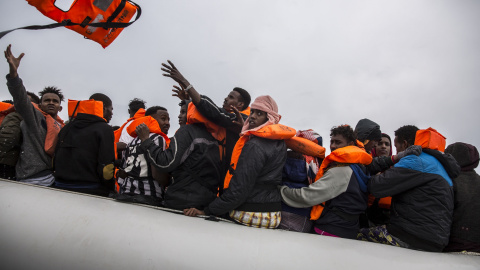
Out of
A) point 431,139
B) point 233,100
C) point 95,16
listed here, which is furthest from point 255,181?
point 95,16

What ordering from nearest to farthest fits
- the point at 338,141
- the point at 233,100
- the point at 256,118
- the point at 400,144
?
1. the point at 256,118
2. the point at 338,141
3. the point at 400,144
4. the point at 233,100

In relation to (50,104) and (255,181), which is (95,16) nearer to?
(50,104)

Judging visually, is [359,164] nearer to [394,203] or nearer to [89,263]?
[394,203]

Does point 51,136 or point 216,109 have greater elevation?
point 216,109

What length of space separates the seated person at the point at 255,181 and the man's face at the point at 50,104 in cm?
226

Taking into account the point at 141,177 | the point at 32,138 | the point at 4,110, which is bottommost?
the point at 141,177

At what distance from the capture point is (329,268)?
233cm

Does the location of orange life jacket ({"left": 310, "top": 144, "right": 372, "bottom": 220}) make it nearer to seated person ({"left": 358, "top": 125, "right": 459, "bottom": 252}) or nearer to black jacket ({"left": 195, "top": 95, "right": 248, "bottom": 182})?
seated person ({"left": 358, "top": 125, "right": 459, "bottom": 252})

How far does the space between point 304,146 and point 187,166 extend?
1146 mm

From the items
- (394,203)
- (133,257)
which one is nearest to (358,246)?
(394,203)

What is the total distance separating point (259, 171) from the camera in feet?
8.82

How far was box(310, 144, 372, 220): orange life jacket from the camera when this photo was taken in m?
2.79

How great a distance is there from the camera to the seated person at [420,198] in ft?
8.93

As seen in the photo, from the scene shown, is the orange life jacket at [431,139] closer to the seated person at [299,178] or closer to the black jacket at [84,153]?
the seated person at [299,178]
